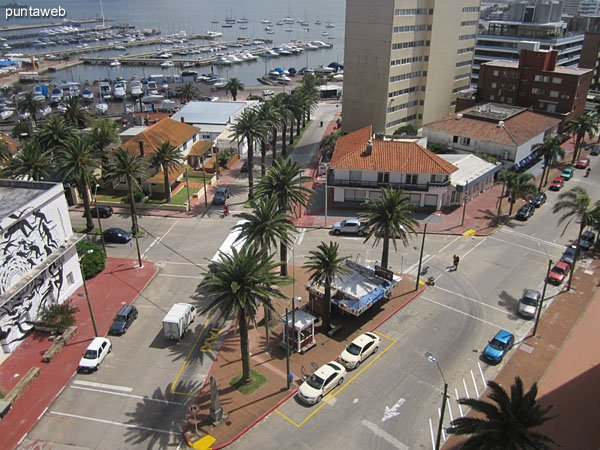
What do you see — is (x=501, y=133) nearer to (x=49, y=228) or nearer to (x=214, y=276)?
(x=214, y=276)

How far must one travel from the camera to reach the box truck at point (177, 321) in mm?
41781

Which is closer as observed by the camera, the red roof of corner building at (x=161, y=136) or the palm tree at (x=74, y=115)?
Result: the red roof of corner building at (x=161, y=136)

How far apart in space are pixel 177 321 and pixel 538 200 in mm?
54023

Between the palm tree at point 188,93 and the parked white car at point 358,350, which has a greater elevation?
the palm tree at point 188,93

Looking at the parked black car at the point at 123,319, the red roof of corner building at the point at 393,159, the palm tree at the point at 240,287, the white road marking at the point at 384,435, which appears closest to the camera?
the white road marking at the point at 384,435

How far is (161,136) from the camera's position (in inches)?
3145

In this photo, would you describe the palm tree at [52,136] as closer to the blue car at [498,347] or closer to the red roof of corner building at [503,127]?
the blue car at [498,347]

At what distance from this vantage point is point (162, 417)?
1363 inches

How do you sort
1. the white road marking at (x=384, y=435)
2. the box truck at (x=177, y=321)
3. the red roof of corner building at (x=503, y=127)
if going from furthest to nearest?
the red roof of corner building at (x=503, y=127), the box truck at (x=177, y=321), the white road marking at (x=384, y=435)

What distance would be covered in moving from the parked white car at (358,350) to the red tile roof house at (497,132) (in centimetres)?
5211

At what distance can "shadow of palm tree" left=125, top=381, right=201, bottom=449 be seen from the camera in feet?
108

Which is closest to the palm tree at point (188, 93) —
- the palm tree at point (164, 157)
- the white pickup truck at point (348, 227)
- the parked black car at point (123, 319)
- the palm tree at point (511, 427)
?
the palm tree at point (164, 157)

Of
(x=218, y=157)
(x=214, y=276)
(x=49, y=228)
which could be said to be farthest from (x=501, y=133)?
(x=49, y=228)

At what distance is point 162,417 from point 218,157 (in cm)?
5674
